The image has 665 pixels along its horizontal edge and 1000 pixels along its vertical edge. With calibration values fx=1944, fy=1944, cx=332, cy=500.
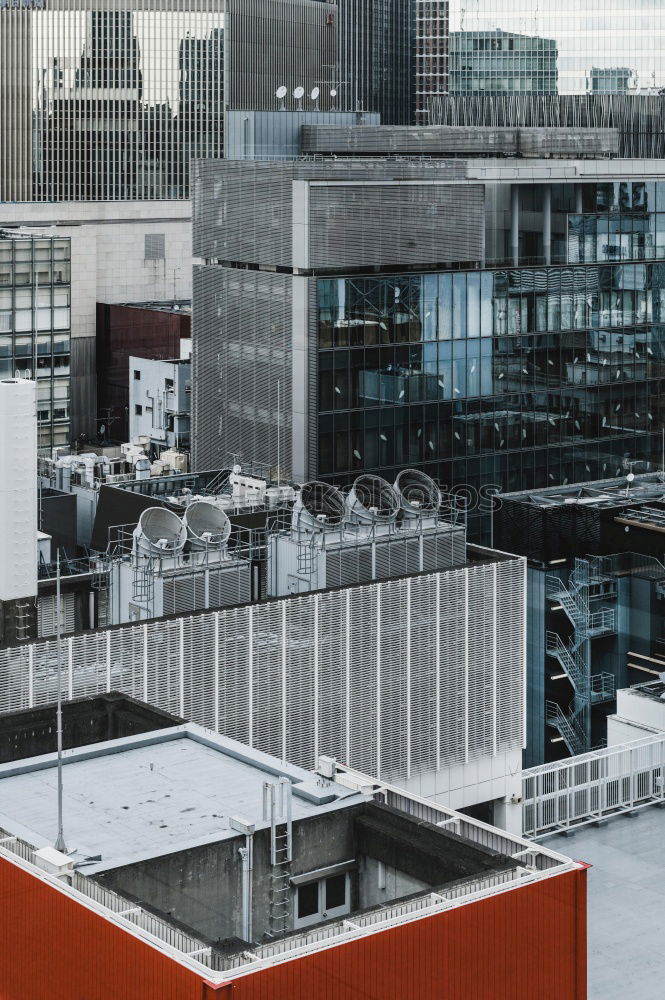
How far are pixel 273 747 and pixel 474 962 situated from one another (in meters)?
29.8

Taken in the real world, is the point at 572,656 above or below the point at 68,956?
below

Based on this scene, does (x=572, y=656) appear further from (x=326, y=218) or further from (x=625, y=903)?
(x=625, y=903)

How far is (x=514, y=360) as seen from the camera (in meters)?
112

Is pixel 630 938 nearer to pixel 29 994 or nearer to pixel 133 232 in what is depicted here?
pixel 29 994

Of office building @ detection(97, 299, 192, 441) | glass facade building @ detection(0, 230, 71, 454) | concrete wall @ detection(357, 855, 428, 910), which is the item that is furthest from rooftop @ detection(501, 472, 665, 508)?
office building @ detection(97, 299, 192, 441)

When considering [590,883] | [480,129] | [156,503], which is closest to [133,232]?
[480,129]

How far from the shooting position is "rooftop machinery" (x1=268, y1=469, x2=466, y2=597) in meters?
78.4

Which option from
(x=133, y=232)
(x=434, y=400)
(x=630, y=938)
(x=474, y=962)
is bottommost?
(x=630, y=938)

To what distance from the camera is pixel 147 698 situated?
68.4 meters

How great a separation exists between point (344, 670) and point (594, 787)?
11.9 metres

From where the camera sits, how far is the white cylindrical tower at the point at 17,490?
2771 inches

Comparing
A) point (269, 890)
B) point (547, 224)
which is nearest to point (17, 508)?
point (269, 890)

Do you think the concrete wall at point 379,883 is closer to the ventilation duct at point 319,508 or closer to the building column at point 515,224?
the ventilation duct at point 319,508

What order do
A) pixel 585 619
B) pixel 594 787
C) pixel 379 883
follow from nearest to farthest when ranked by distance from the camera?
pixel 379 883, pixel 594 787, pixel 585 619
